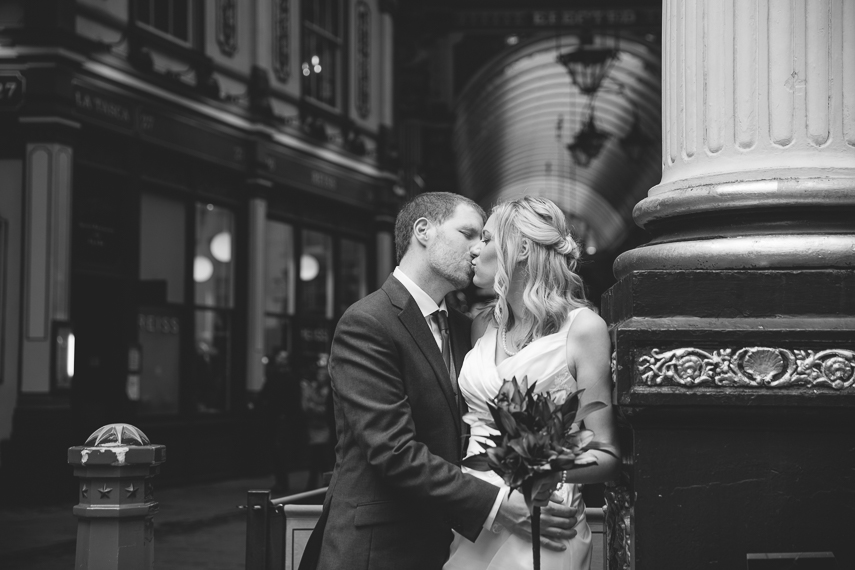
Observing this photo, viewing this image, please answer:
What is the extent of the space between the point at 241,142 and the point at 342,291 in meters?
4.49

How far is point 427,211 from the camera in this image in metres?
3.79

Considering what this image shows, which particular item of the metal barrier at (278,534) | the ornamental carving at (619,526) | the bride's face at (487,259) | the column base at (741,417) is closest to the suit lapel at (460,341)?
the bride's face at (487,259)

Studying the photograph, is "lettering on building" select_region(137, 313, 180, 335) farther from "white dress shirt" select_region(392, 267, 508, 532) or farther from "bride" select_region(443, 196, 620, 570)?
"bride" select_region(443, 196, 620, 570)

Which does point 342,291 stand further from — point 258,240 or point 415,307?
point 415,307

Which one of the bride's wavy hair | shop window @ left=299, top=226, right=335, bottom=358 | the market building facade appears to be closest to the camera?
the bride's wavy hair

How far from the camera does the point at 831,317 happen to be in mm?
2787

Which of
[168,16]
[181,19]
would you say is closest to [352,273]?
[181,19]

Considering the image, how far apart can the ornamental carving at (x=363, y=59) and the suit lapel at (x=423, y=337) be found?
1699 centimetres

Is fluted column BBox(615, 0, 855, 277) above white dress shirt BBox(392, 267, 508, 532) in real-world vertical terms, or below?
above

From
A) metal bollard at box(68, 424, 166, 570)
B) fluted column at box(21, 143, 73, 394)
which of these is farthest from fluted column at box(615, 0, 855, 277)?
fluted column at box(21, 143, 73, 394)

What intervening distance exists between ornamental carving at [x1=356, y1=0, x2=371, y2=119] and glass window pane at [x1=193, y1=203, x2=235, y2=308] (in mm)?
5278

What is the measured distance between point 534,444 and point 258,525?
232cm

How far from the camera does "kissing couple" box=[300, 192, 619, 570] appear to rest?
10.5ft

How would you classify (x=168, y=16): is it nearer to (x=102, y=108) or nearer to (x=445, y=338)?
(x=102, y=108)
